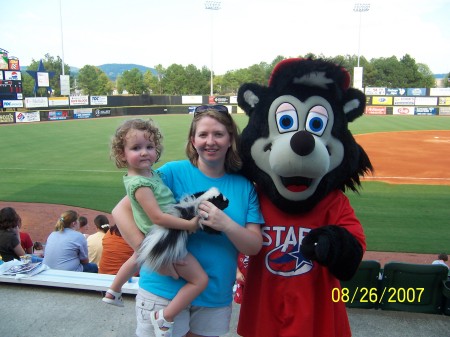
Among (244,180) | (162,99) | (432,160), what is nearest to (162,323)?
(244,180)

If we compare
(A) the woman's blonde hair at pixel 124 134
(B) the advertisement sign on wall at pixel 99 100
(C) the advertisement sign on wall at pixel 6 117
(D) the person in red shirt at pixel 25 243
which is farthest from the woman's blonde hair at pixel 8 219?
(B) the advertisement sign on wall at pixel 99 100

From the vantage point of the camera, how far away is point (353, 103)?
2383mm

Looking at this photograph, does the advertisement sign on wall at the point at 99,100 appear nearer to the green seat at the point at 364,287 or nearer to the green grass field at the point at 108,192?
the green grass field at the point at 108,192

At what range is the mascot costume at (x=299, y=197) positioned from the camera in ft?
7.23

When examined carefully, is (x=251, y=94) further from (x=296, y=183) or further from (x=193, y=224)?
(x=193, y=224)

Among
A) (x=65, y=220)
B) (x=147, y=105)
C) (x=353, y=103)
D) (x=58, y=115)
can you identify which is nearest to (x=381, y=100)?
(x=147, y=105)

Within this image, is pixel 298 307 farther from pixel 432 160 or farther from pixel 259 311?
pixel 432 160

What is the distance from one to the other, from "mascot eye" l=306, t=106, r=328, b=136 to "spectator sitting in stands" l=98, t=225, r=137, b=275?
113 inches

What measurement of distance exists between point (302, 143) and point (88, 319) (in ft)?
7.67

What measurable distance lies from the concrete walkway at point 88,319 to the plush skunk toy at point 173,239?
140 cm

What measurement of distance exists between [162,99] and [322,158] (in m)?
47.3

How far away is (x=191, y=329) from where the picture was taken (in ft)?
7.38

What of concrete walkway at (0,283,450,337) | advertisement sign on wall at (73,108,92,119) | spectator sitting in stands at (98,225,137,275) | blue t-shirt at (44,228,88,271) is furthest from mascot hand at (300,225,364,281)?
advertisement sign on wall at (73,108,92,119)

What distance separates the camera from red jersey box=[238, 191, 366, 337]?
87.9 inches
